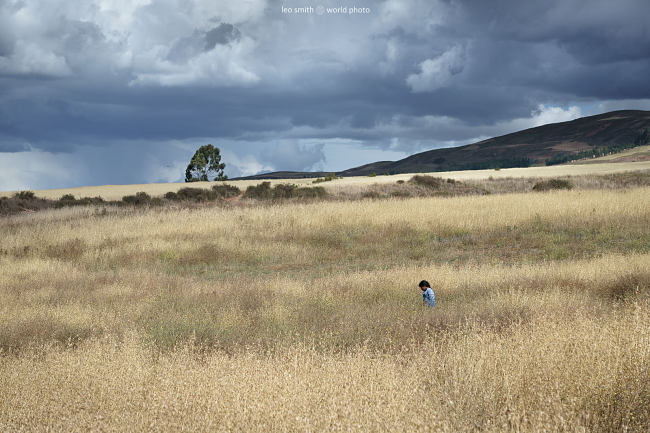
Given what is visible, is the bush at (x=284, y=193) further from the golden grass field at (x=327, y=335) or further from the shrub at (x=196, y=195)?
the golden grass field at (x=327, y=335)

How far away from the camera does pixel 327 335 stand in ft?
22.2

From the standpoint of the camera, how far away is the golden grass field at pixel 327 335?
4.34 m

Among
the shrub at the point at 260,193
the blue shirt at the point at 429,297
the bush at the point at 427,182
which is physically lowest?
the blue shirt at the point at 429,297

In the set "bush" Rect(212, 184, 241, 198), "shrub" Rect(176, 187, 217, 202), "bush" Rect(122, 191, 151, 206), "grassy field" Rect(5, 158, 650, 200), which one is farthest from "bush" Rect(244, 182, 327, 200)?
"bush" Rect(122, 191, 151, 206)

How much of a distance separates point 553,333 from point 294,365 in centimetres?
330

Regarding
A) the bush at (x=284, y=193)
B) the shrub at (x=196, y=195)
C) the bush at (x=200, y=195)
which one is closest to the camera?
the bush at (x=284, y=193)

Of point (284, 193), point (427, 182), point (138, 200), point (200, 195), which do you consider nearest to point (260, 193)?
point (284, 193)

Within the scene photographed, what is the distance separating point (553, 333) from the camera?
607cm

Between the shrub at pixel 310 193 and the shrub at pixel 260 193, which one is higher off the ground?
the shrub at pixel 260 193

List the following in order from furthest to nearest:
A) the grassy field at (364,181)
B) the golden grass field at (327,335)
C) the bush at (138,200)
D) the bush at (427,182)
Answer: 1. the grassy field at (364,181)
2. the bush at (427,182)
3. the bush at (138,200)
4. the golden grass field at (327,335)

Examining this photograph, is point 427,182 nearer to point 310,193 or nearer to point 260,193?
point 310,193

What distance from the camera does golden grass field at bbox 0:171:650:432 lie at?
434cm

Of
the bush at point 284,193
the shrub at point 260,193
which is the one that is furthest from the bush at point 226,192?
the bush at point 284,193

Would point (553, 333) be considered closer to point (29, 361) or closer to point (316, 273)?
point (29, 361)
